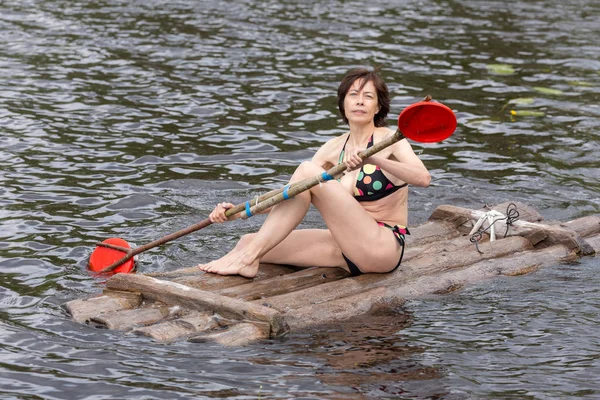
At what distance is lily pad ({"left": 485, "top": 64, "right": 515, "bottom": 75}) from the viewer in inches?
612

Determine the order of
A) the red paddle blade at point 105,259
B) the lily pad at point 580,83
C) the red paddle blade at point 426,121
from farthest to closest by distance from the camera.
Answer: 1. the lily pad at point 580,83
2. the red paddle blade at point 105,259
3. the red paddle blade at point 426,121

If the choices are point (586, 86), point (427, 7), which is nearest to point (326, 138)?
point (586, 86)

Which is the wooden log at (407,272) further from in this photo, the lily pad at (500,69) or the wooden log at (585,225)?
the lily pad at (500,69)

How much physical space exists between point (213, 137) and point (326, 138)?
142 cm

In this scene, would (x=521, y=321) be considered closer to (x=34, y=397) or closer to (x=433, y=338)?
(x=433, y=338)

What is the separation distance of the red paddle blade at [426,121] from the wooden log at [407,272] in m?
1.22

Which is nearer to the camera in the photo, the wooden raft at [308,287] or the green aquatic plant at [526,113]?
the wooden raft at [308,287]

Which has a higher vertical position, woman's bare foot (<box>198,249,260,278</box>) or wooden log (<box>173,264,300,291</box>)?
woman's bare foot (<box>198,249,260,278</box>)

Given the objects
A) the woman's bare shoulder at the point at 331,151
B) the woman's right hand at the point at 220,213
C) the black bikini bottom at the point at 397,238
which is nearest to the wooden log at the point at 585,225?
the black bikini bottom at the point at 397,238

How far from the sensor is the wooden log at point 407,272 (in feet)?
22.3

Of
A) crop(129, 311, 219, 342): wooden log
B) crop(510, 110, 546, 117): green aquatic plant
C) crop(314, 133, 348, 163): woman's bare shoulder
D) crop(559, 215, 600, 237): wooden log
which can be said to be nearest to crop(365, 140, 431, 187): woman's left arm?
crop(314, 133, 348, 163): woman's bare shoulder

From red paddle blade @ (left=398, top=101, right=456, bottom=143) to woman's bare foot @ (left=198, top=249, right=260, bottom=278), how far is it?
1.51 metres

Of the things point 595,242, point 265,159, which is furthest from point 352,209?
point 265,159

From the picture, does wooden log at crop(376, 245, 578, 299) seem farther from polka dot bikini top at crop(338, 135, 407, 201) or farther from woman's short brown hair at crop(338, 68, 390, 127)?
woman's short brown hair at crop(338, 68, 390, 127)
